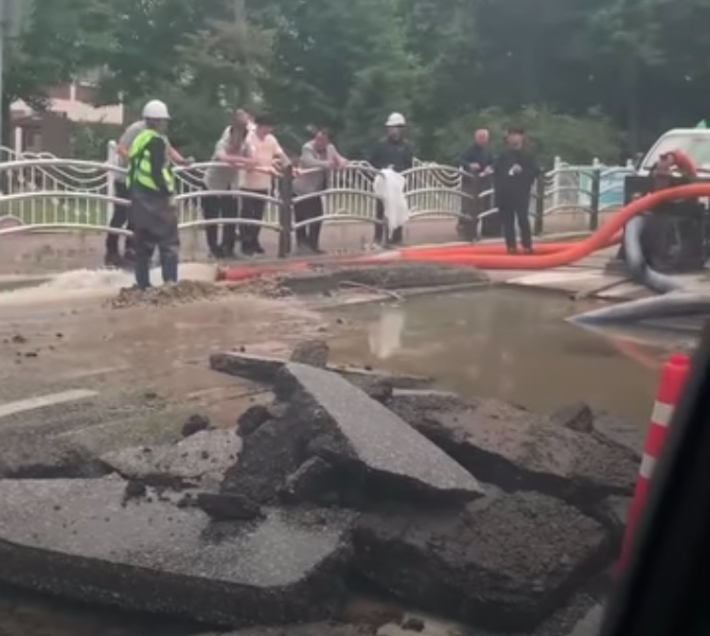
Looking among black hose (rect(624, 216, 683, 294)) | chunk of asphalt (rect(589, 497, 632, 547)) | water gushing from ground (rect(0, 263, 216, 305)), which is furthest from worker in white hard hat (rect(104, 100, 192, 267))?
chunk of asphalt (rect(589, 497, 632, 547))

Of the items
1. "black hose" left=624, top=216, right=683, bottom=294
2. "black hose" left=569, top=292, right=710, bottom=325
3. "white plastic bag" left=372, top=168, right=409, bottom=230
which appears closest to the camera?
"black hose" left=569, top=292, right=710, bottom=325

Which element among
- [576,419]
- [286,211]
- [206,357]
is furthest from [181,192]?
[576,419]

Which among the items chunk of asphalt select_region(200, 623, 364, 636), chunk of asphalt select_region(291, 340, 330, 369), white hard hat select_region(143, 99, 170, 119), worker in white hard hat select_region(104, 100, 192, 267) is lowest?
chunk of asphalt select_region(200, 623, 364, 636)

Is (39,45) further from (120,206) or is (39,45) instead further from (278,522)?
(278,522)

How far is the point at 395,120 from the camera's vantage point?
41.7 feet

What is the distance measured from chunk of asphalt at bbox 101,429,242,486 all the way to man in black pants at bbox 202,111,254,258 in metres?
7.56

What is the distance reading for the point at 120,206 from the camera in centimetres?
1098

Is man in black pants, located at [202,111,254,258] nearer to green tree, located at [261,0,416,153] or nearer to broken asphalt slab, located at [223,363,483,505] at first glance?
green tree, located at [261,0,416,153]

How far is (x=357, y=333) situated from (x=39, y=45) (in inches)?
213

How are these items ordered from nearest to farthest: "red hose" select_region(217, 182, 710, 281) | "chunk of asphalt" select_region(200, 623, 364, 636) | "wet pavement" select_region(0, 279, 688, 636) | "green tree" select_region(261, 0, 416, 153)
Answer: "chunk of asphalt" select_region(200, 623, 364, 636), "wet pavement" select_region(0, 279, 688, 636), "green tree" select_region(261, 0, 416, 153), "red hose" select_region(217, 182, 710, 281)

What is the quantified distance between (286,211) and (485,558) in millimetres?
9313

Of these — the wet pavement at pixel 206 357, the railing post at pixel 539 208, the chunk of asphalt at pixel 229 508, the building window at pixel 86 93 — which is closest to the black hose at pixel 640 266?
the wet pavement at pixel 206 357

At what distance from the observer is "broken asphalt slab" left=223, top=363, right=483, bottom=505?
3.84 meters

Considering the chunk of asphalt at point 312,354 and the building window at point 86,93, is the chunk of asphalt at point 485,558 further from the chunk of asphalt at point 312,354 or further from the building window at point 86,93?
the building window at point 86,93
